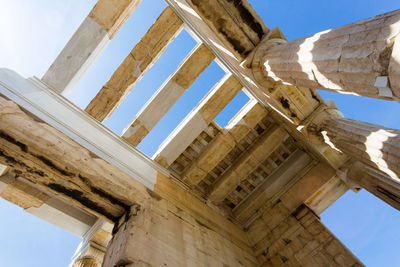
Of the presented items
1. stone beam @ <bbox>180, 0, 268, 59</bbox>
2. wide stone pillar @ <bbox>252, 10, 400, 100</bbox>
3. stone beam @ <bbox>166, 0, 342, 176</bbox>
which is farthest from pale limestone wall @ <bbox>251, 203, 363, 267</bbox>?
stone beam @ <bbox>180, 0, 268, 59</bbox>

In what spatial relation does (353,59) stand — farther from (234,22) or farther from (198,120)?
(198,120)

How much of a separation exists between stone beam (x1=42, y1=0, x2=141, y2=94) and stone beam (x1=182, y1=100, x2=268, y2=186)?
3.85 metres

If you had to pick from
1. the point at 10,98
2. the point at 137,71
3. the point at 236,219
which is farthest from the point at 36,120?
the point at 236,219

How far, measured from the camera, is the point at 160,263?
376cm

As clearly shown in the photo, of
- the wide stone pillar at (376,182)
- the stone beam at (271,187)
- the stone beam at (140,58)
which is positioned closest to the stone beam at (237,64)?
the stone beam at (140,58)

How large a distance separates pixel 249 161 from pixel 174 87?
317 centimetres

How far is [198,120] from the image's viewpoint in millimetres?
7426

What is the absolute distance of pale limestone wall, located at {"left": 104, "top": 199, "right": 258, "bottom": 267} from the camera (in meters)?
3.71

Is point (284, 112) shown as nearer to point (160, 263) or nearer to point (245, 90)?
point (245, 90)

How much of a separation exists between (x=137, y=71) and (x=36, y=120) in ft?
10.9

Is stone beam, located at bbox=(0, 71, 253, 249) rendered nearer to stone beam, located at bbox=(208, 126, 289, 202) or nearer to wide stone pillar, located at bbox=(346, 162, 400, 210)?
stone beam, located at bbox=(208, 126, 289, 202)

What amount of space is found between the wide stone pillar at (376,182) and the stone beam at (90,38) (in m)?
6.86

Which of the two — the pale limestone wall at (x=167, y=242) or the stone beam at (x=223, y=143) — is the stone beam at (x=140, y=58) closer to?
the stone beam at (x=223, y=143)

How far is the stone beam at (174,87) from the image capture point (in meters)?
7.26
